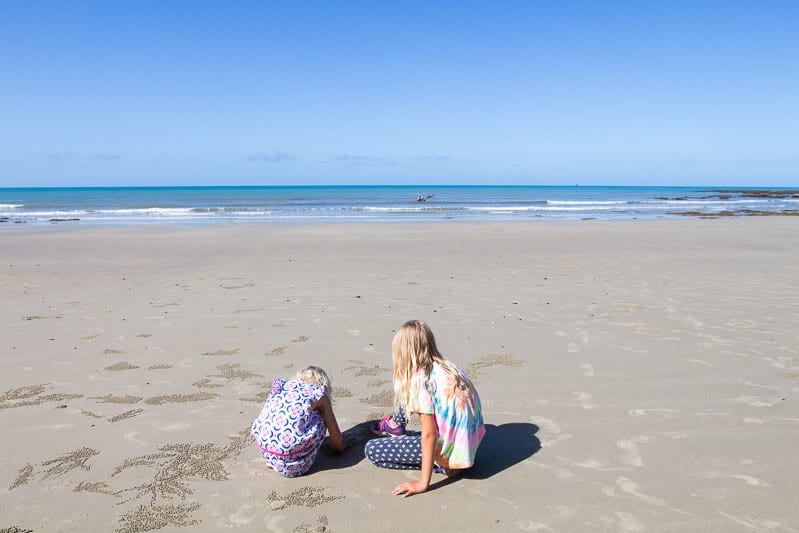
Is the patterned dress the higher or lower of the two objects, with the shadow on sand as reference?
higher

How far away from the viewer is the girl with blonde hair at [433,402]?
350cm

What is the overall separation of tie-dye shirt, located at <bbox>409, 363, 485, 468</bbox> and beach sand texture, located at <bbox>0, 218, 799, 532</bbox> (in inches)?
8.4

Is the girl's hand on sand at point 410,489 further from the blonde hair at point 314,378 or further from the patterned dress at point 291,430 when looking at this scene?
the blonde hair at point 314,378

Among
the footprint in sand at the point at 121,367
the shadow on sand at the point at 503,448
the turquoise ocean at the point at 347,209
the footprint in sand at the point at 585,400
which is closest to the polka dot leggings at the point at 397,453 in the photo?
the shadow on sand at the point at 503,448

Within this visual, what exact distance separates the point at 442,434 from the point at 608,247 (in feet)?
44.1

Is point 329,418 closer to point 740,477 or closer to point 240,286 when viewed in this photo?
point 740,477

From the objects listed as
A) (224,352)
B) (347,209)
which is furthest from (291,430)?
(347,209)

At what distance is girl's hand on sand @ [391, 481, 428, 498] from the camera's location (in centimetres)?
349

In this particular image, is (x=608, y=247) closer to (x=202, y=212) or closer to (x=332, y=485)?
(x=332, y=485)

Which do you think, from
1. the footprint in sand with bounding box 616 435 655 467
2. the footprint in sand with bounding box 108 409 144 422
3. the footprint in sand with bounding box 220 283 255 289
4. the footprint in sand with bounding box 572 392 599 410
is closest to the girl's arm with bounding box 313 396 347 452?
the footprint in sand with bounding box 108 409 144 422

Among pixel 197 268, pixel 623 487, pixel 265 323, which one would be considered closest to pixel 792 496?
pixel 623 487

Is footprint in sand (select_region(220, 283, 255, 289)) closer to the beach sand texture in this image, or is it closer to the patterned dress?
the beach sand texture

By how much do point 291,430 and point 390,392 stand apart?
168 cm

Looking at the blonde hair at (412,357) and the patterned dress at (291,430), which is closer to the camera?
the blonde hair at (412,357)
